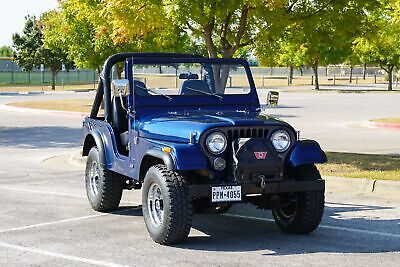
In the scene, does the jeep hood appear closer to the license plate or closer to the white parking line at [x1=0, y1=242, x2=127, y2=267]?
the license plate

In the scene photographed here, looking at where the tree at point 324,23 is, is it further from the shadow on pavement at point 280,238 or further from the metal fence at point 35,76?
the metal fence at point 35,76

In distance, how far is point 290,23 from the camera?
13328 millimetres

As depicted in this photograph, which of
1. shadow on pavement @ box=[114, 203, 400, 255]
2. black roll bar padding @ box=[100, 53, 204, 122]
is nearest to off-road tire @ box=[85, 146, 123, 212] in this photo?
black roll bar padding @ box=[100, 53, 204, 122]

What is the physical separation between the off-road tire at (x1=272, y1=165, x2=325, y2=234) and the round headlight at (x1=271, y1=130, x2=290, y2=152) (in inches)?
13.5

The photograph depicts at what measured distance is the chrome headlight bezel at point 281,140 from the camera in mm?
7352

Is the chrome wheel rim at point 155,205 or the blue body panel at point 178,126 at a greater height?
the blue body panel at point 178,126

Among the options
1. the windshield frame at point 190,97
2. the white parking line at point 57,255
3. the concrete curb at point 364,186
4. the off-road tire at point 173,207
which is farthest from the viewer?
the concrete curb at point 364,186

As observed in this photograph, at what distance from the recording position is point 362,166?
12.3 m

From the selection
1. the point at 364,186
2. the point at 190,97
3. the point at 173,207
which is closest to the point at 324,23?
the point at 364,186

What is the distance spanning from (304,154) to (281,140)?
0.27 m

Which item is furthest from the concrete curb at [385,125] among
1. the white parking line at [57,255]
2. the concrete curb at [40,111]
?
the white parking line at [57,255]

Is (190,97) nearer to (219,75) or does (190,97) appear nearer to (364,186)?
(219,75)

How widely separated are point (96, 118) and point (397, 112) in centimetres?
2325

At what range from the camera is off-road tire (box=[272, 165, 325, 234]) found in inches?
297
